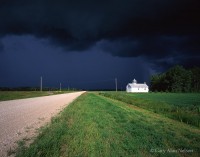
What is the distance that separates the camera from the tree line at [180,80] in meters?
125

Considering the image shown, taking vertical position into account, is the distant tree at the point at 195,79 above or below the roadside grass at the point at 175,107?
above

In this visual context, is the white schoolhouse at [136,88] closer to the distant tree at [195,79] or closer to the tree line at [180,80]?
the tree line at [180,80]

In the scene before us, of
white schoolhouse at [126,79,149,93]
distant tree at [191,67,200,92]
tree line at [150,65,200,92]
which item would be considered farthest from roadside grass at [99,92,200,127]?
white schoolhouse at [126,79,149,93]

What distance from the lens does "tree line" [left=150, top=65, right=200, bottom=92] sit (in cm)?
12531

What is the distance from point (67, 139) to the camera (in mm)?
8750

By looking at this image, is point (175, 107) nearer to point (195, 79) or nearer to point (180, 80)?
point (180, 80)

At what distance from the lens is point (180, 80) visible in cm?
12469

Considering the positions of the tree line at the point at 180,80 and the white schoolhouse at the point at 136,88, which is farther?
the white schoolhouse at the point at 136,88

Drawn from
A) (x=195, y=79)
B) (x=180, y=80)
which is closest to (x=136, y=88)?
(x=180, y=80)

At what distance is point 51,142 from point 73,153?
1.51 m

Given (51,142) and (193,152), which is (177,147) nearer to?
(193,152)

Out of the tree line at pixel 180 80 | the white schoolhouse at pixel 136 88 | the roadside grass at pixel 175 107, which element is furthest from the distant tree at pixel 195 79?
the roadside grass at pixel 175 107

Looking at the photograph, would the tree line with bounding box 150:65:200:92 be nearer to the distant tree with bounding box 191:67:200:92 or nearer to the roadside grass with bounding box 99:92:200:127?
the distant tree with bounding box 191:67:200:92

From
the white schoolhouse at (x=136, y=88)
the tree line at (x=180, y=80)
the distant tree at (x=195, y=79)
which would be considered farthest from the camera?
the white schoolhouse at (x=136, y=88)
